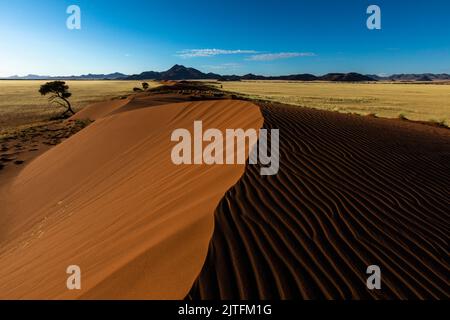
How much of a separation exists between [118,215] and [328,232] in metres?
3.20

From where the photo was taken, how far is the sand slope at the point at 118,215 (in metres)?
3.16

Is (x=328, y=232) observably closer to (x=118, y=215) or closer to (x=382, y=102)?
(x=118, y=215)

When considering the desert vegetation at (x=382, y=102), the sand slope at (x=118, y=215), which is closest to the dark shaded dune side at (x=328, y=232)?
the sand slope at (x=118, y=215)

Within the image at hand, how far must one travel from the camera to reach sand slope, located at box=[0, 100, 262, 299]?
316cm

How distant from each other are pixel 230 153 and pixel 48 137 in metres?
14.0

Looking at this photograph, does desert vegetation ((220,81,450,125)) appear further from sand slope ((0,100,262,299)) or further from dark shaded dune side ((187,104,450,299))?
sand slope ((0,100,262,299))

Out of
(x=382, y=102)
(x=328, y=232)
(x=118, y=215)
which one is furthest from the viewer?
(x=382, y=102)

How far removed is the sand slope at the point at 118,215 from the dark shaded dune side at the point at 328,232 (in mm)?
303

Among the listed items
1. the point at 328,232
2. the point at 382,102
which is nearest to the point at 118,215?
the point at 328,232

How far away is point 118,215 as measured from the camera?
505 centimetres

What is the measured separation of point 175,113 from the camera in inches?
461

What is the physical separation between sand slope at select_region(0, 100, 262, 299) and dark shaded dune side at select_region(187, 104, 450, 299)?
0.30 meters
